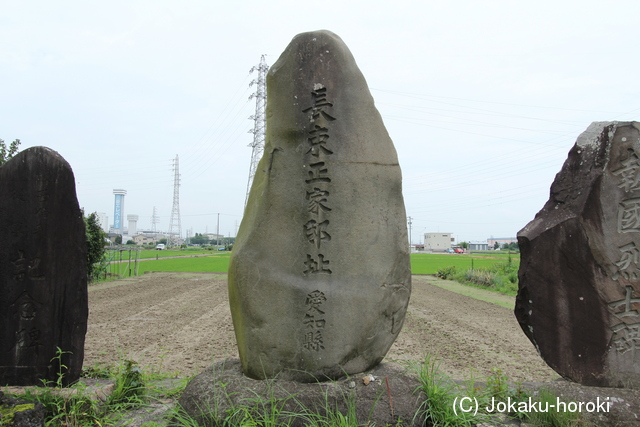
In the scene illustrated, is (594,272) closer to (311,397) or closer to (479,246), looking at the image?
(311,397)

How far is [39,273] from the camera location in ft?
13.8

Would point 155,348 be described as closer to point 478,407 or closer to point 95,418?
point 95,418

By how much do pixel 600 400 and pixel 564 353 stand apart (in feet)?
1.55

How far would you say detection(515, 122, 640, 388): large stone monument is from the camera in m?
4.00

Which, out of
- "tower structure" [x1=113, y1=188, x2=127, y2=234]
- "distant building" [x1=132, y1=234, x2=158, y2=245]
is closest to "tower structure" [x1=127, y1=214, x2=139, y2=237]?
"distant building" [x1=132, y1=234, x2=158, y2=245]

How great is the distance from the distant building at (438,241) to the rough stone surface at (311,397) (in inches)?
3427

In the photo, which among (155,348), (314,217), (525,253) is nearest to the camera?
(314,217)

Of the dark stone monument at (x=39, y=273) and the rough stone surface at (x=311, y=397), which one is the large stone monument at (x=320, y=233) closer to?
the rough stone surface at (x=311, y=397)

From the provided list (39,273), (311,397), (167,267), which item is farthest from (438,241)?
(39,273)

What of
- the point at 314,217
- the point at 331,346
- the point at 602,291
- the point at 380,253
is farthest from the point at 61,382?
the point at 602,291

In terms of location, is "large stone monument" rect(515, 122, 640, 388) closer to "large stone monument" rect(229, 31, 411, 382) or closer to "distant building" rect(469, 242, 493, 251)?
"large stone monument" rect(229, 31, 411, 382)

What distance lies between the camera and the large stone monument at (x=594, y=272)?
13.1 feet

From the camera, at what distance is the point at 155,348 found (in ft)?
23.1

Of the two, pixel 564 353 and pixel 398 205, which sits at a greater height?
pixel 398 205
